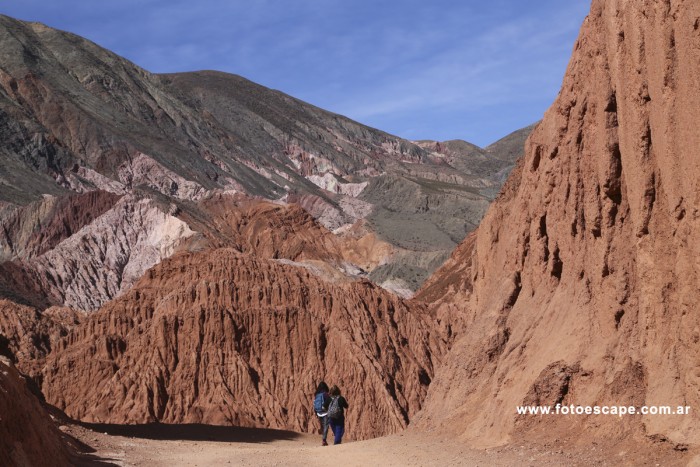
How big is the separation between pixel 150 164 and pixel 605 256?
11181 cm

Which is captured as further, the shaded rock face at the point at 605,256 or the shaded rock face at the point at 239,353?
the shaded rock face at the point at 239,353

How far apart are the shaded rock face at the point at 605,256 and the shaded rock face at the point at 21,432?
6.83 metres

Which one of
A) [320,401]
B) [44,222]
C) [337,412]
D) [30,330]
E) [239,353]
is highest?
[44,222]

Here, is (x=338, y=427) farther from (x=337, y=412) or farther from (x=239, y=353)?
(x=239, y=353)

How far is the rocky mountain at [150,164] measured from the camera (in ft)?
339

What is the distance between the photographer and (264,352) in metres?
55.4

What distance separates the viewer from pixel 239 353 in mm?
54781

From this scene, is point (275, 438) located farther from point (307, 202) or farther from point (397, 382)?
point (307, 202)

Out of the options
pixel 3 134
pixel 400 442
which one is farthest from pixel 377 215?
pixel 400 442

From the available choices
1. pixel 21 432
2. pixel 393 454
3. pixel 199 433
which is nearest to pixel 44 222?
pixel 199 433

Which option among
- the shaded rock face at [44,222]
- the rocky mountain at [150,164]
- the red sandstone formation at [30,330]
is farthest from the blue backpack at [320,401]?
the shaded rock face at [44,222]

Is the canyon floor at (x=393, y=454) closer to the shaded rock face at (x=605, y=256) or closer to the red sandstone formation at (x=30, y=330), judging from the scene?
the shaded rock face at (x=605, y=256)

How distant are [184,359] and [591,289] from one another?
3833cm

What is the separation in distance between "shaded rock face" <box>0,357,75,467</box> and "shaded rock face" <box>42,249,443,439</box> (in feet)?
112
